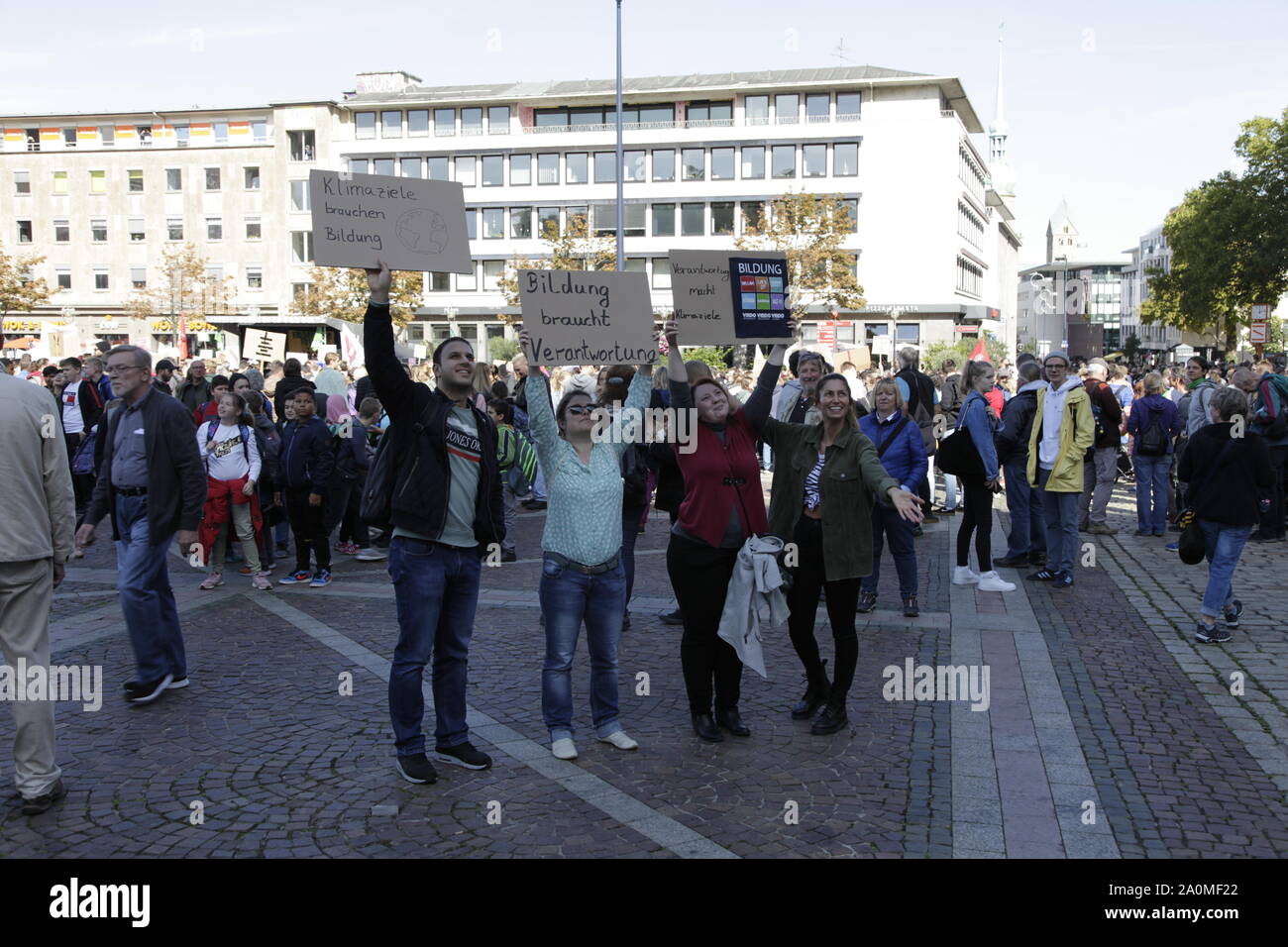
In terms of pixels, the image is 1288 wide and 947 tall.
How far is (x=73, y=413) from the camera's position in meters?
15.6

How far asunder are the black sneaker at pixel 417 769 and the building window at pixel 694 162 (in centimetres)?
6099

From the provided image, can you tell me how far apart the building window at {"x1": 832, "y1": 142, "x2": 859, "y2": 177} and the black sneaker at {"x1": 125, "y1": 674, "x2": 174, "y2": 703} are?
59.9 meters

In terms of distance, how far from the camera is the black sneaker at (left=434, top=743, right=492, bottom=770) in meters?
5.41

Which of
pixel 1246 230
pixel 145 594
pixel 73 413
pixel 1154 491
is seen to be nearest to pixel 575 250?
pixel 1246 230

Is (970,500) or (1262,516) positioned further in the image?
(970,500)

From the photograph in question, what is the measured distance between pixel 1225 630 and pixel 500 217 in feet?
202

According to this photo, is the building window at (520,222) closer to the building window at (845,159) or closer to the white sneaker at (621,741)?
the building window at (845,159)

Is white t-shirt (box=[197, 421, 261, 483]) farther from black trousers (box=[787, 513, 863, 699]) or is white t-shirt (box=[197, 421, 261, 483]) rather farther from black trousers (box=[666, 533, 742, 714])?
black trousers (box=[787, 513, 863, 699])

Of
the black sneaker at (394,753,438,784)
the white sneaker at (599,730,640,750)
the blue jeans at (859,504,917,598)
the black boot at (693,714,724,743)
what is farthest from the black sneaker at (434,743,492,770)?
the blue jeans at (859,504,917,598)

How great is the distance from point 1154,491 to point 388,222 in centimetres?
1114

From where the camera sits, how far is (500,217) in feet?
217

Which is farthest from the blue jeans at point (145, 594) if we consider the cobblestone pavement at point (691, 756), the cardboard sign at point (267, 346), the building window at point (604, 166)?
the building window at point (604, 166)
